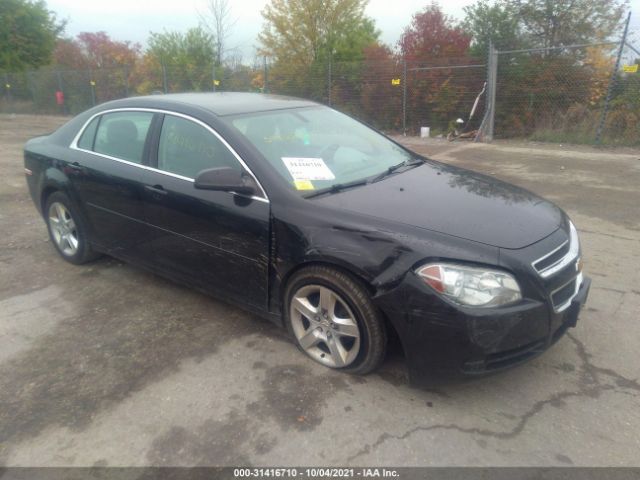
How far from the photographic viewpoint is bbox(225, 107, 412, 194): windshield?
323 centimetres

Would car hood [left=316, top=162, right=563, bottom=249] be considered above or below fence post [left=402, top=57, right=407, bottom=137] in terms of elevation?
below

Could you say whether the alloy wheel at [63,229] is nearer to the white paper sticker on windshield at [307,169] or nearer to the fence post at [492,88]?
the white paper sticker on windshield at [307,169]

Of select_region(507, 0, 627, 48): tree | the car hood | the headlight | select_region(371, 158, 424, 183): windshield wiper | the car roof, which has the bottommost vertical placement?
the headlight

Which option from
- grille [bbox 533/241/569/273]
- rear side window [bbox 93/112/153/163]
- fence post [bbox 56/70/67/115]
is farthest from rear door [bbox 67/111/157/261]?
fence post [bbox 56/70/67/115]

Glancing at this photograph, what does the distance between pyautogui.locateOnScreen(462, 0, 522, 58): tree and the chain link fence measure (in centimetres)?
105

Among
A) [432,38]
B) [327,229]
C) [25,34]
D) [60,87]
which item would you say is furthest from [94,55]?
[327,229]

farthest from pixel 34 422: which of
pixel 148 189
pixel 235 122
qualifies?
pixel 235 122

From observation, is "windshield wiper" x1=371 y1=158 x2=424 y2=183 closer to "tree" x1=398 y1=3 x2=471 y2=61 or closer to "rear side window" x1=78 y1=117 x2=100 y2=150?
"rear side window" x1=78 y1=117 x2=100 y2=150

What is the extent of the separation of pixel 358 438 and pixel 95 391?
1564 mm

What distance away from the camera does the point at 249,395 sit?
287 centimetres

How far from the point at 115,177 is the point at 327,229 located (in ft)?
6.66

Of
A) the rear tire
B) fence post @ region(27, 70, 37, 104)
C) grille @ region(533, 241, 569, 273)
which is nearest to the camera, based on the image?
grille @ region(533, 241, 569, 273)

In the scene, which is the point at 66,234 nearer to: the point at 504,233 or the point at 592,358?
the point at 504,233

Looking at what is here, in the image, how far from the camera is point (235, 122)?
3404 millimetres
